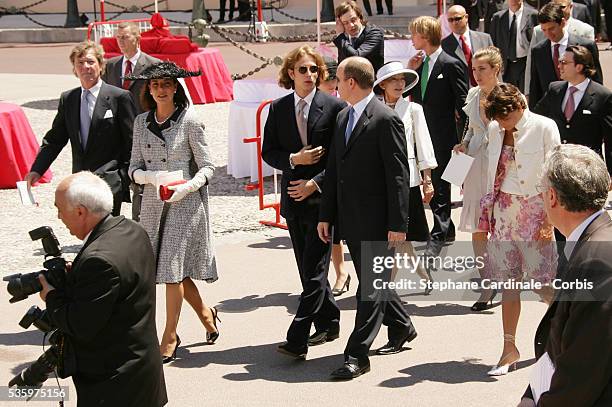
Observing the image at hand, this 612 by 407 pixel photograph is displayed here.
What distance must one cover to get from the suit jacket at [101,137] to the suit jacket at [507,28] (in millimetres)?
6467

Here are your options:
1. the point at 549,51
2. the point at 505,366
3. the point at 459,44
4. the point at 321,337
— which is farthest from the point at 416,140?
the point at 459,44

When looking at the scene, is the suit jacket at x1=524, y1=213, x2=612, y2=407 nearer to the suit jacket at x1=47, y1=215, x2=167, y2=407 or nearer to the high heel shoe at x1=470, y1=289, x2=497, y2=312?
the suit jacket at x1=47, y1=215, x2=167, y2=407

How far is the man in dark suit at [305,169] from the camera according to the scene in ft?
23.4

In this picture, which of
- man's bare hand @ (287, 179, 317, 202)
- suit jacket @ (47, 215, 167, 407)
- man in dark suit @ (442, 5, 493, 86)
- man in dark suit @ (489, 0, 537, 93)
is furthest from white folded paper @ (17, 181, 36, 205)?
man in dark suit @ (489, 0, 537, 93)

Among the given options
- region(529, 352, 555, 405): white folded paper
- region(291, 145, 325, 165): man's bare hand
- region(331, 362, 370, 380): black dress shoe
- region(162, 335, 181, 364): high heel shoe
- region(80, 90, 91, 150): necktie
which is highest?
region(80, 90, 91, 150): necktie

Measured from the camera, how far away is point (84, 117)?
26.8 ft

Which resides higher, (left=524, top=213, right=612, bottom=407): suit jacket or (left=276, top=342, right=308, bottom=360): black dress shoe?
(left=524, top=213, right=612, bottom=407): suit jacket

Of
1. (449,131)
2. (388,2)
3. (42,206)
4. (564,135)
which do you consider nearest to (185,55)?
(42,206)

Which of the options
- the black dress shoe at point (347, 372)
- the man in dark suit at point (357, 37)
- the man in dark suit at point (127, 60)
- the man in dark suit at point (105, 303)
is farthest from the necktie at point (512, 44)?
the man in dark suit at point (105, 303)

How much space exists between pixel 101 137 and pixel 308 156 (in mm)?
1672

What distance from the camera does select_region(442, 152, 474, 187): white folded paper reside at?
7898mm

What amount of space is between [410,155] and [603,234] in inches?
171

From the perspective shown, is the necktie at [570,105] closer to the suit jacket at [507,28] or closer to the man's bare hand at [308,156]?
the man's bare hand at [308,156]

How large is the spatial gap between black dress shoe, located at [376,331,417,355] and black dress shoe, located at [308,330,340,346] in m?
0.38
